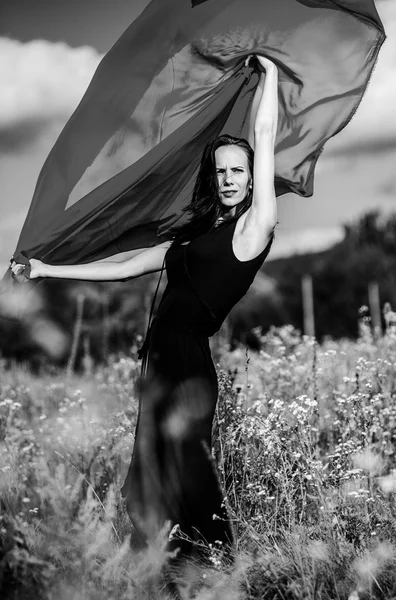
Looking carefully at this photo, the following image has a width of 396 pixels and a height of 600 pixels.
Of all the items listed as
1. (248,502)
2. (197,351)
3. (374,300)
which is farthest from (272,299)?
(197,351)

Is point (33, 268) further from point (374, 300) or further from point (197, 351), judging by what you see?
point (374, 300)

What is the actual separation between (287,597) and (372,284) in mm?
48265

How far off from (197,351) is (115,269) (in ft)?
2.32

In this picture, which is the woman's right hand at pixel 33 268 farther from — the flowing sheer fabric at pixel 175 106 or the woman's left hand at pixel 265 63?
the woman's left hand at pixel 265 63

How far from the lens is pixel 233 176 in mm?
3887

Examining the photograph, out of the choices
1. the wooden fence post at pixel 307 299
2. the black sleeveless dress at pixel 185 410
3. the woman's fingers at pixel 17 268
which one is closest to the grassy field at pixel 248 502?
the black sleeveless dress at pixel 185 410

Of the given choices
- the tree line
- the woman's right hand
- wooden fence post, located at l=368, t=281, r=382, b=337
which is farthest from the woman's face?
wooden fence post, located at l=368, t=281, r=382, b=337

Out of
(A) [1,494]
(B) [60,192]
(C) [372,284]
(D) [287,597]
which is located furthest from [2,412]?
(C) [372,284]

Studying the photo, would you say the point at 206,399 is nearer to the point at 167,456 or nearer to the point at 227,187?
the point at 167,456

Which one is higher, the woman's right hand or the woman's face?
the woman's face

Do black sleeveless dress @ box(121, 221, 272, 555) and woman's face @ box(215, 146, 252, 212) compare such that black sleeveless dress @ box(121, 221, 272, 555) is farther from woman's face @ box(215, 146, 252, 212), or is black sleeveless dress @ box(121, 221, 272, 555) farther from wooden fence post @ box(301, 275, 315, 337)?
wooden fence post @ box(301, 275, 315, 337)

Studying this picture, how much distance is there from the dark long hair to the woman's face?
0.03m

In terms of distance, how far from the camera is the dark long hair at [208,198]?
3939 millimetres

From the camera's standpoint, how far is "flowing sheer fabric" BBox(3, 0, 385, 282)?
4305 mm
